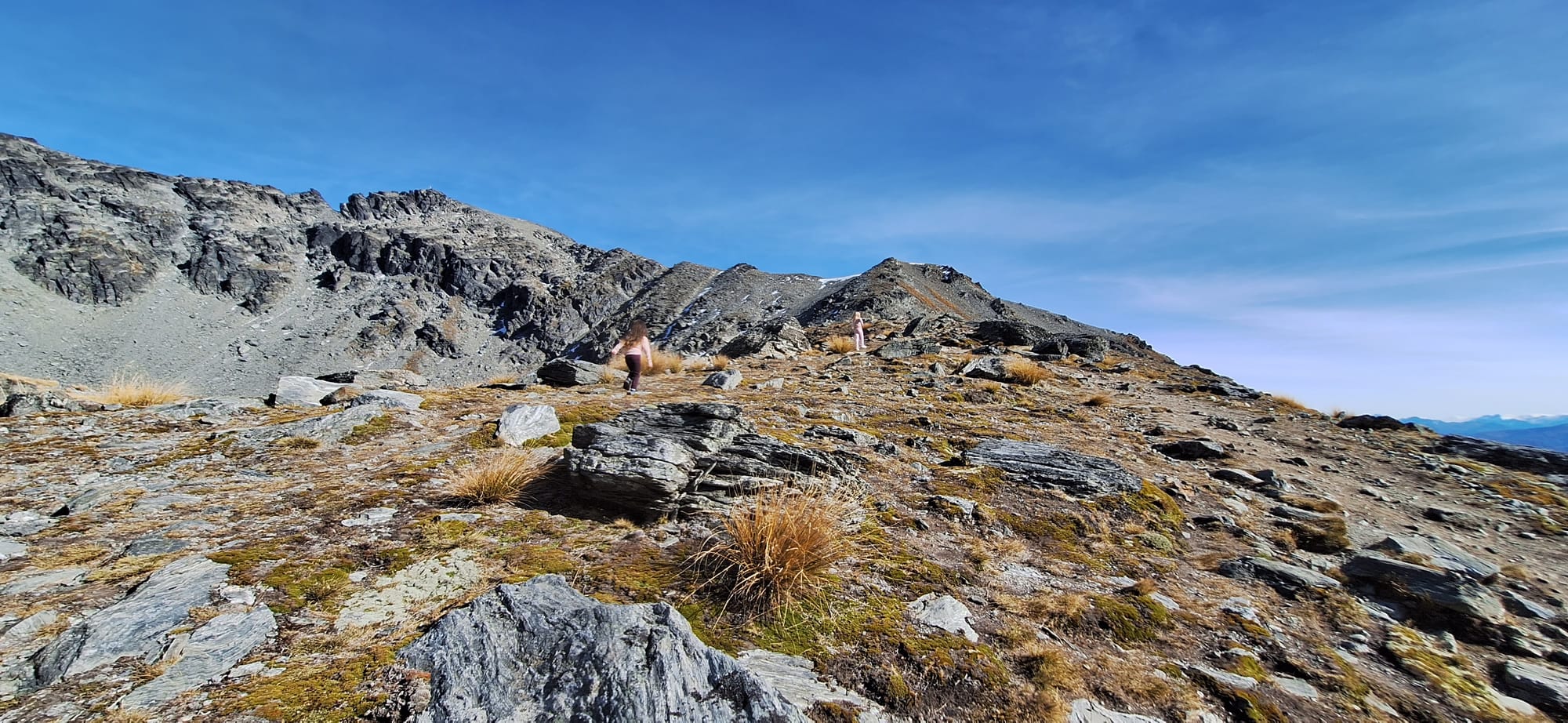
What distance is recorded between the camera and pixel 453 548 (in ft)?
13.6

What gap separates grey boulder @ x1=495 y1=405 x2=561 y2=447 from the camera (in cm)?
709

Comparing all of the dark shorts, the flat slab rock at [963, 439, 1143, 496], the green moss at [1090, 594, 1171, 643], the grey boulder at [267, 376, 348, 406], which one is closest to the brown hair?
the dark shorts

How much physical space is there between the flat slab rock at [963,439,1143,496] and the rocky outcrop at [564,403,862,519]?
6.79ft

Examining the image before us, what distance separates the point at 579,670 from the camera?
8.79ft

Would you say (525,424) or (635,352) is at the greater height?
(635,352)

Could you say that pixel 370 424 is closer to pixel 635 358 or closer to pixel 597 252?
pixel 635 358

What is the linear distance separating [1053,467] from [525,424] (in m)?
6.92

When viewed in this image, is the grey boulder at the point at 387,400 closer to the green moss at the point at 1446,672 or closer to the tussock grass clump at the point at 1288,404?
the green moss at the point at 1446,672

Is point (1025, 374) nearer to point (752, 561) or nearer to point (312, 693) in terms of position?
point (752, 561)

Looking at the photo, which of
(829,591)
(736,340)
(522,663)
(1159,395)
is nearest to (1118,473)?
(829,591)

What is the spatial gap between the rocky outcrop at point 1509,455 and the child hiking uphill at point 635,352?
15455 mm

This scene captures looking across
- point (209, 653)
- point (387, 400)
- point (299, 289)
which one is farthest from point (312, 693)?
point (299, 289)

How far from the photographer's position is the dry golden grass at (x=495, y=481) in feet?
16.6

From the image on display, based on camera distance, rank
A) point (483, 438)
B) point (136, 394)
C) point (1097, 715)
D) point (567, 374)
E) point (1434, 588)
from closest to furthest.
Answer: point (1097, 715), point (1434, 588), point (483, 438), point (136, 394), point (567, 374)
